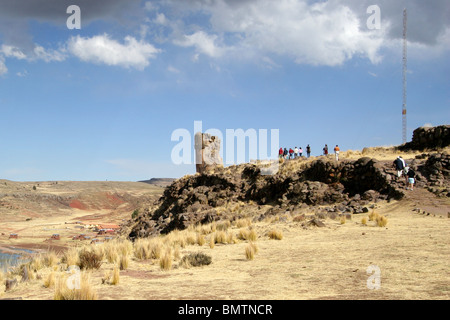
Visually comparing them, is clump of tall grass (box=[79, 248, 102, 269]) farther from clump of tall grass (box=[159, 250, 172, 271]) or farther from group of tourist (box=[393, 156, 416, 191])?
group of tourist (box=[393, 156, 416, 191])

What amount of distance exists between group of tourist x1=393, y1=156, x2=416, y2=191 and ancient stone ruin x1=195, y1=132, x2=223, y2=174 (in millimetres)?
19920

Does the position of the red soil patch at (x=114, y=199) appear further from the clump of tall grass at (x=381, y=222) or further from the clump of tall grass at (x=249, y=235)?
the clump of tall grass at (x=381, y=222)

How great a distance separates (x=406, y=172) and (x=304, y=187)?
6.45 meters

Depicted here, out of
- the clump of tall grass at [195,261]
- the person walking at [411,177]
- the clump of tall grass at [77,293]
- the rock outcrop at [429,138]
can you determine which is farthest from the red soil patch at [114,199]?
the clump of tall grass at [77,293]

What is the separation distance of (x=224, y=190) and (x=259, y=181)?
133 inches

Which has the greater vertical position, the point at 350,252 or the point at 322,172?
the point at 322,172

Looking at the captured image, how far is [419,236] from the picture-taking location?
12.5 metres

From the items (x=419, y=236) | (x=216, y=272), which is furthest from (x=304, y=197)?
(x=216, y=272)

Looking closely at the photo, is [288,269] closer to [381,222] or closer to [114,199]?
[381,222]

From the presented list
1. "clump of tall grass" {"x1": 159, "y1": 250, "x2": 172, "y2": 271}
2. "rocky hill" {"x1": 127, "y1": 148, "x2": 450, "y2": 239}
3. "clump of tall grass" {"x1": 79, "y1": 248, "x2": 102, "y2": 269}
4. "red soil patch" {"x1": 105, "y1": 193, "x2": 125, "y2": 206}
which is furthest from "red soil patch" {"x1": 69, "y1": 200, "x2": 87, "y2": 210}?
"clump of tall grass" {"x1": 159, "y1": 250, "x2": 172, "y2": 271}

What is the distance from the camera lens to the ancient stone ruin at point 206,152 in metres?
38.9

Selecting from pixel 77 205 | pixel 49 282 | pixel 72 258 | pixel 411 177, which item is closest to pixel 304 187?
pixel 411 177

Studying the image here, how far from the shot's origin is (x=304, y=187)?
25375 millimetres
